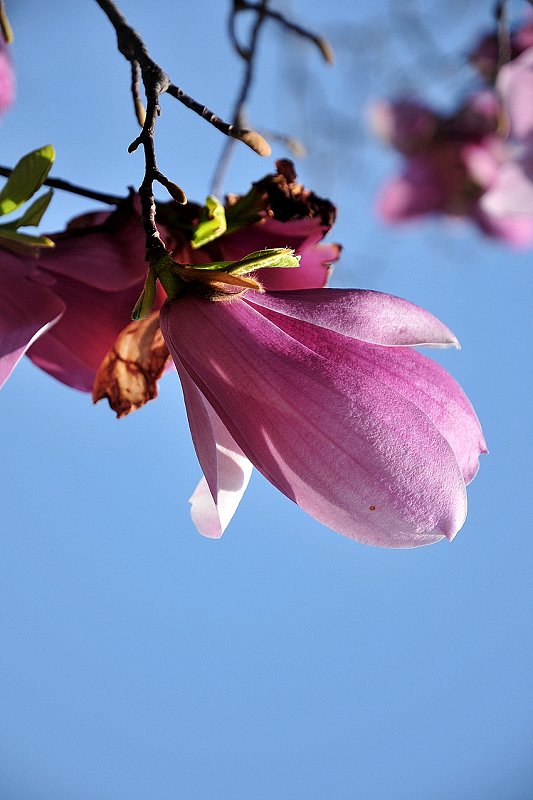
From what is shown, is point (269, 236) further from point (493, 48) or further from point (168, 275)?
point (493, 48)

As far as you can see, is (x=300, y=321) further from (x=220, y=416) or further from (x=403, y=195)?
(x=403, y=195)

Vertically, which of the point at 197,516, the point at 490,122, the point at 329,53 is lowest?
the point at 197,516

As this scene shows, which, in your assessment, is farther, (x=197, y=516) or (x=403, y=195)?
(x=403, y=195)

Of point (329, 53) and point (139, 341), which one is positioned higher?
point (329, 53)

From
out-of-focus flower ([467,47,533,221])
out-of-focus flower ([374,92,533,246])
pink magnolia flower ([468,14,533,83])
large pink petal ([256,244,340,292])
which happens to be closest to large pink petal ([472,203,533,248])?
out-of-focus flower ([374,92,533,246])

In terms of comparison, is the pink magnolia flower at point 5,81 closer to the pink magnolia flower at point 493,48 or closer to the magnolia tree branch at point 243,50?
the magnolia tree branch at point 243,50

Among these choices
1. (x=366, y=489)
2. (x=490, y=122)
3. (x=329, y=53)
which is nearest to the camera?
(x=366, y=489)

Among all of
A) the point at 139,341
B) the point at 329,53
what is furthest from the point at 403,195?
the point at 139,341
